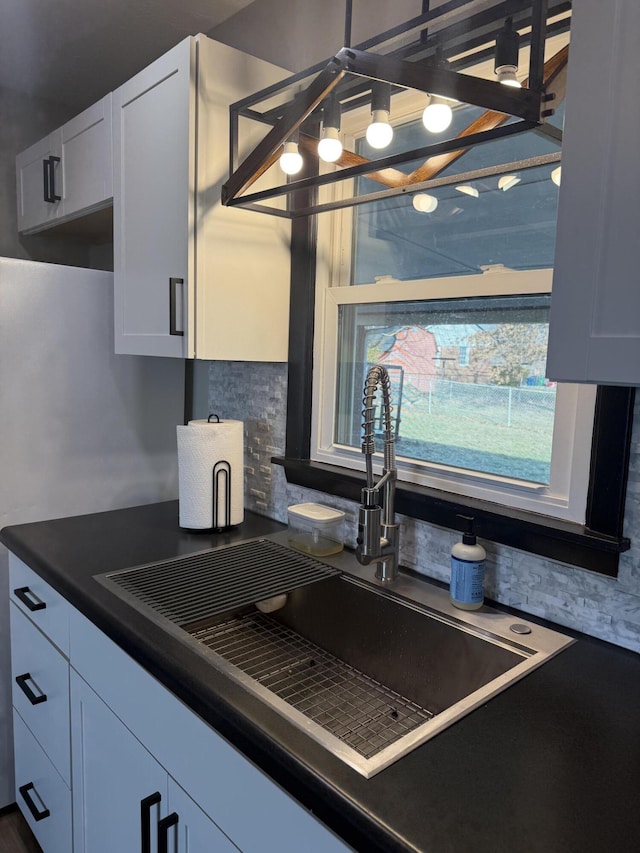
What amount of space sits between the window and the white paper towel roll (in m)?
0.27

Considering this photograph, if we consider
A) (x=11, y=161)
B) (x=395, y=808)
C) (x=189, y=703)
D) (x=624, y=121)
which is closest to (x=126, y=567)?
(x=189, y=703)

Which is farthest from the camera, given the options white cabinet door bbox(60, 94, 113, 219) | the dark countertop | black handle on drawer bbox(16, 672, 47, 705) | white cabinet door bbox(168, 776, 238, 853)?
white cabinet door bbox(60, 94, 113, 219)

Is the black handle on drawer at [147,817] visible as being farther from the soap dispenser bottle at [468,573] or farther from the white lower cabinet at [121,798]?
the soap dispenser bottle at [468,573]

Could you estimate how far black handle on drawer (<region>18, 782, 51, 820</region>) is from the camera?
163 centimetres

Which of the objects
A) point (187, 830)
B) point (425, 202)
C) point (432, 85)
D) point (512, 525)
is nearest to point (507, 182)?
point (425, 202)

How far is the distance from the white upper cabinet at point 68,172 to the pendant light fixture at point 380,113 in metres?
1.03

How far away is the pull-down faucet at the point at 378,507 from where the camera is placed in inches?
52.9

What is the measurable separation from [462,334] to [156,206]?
0.87 meters

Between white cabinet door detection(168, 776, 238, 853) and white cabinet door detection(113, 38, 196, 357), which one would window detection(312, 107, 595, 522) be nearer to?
white cabinet door detection(113, 38, 196, 357)

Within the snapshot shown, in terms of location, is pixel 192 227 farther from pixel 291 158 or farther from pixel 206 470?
pixel 206 470

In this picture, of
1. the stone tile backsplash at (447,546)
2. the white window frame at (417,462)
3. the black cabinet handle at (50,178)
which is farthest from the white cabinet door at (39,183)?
the white window frame at (417,462)

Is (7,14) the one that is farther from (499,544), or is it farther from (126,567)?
(499,544)

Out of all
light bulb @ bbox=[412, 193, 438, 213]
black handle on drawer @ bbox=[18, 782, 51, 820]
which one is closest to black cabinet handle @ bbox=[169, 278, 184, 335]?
light bulb @ bbox=[412, 193, 438, 213]

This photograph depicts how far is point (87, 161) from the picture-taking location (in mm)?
1923
